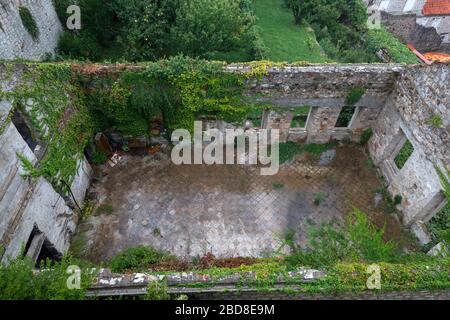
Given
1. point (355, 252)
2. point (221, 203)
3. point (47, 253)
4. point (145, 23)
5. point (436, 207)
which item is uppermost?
point (145, 23)

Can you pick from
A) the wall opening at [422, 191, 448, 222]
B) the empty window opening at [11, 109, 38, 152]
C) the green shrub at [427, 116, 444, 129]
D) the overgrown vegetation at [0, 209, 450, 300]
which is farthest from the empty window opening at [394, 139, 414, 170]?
the empty window opening at [11, 109, 38, 152]

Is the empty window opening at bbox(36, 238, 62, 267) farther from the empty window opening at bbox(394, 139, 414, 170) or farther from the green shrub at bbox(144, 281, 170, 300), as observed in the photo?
the empty window opening at bbox(394, 139, 414, 170)

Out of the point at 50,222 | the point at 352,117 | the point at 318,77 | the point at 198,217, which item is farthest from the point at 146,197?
the point at 352,117

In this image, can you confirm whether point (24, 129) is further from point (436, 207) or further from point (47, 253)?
point (436, 207)

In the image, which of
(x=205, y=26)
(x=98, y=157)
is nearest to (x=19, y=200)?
(x=98, y=157)

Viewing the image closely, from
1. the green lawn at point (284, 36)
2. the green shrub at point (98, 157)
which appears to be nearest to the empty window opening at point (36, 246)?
the green shrub at point (98, 157)

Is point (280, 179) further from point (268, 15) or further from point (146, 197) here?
point (268, 15)
